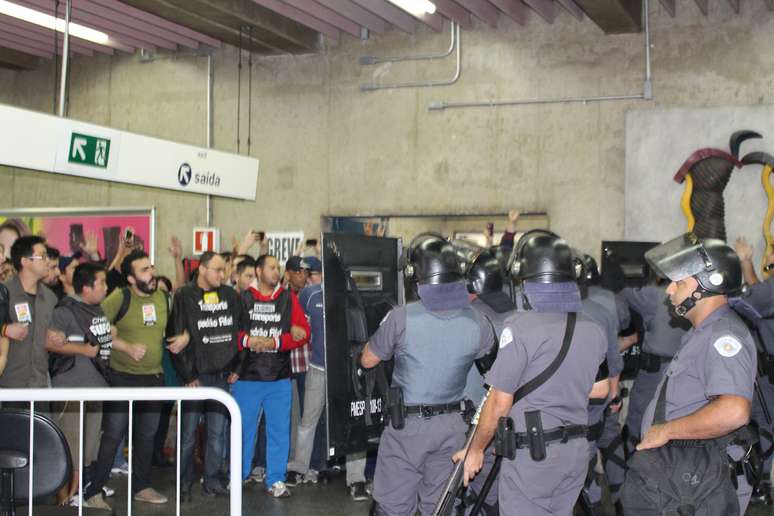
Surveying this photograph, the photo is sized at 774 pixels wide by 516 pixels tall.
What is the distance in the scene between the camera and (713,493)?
3424 mm

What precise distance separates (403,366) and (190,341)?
9.08 feet

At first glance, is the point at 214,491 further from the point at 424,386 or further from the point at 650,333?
the point at 650,333

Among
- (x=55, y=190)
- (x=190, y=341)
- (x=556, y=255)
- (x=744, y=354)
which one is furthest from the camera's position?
(x=55, y=190)

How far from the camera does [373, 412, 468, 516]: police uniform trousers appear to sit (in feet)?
15.1

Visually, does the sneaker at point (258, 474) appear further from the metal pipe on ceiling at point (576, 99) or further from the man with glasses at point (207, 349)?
the metal pipe on ceiling at point (576, 99)

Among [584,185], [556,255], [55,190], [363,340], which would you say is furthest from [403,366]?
[55,190]

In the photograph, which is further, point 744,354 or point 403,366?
point 403,366

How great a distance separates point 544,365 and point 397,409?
40.2 inches

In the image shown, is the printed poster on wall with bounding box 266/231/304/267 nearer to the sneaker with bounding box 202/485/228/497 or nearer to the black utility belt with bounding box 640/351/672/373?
the sneaker with bounding box 202/485/228/497

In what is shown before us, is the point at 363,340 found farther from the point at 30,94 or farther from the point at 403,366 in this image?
the point at 30,94

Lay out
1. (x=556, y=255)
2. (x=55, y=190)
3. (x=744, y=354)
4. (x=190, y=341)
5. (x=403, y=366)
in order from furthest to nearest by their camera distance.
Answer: (x=55, y=190)
(x=190, y=341)
(x=403, y=366)
(x=556, y=255)
(x=744, y=354)

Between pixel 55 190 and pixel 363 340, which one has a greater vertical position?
pixel 55 190

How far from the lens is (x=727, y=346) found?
11.1ft

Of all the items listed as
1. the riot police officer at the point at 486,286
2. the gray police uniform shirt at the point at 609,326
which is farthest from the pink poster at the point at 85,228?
the gray police uniform shirt at the point at 609,326
